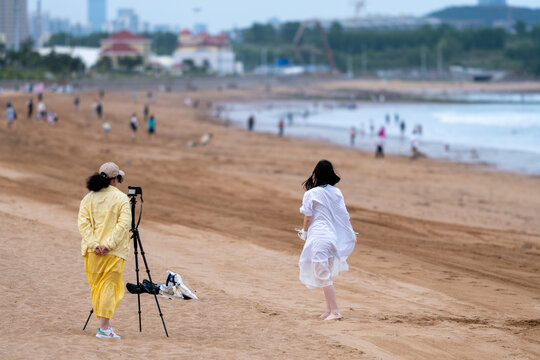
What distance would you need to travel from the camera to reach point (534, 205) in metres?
20.5

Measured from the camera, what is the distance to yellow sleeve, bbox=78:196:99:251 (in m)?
6.46

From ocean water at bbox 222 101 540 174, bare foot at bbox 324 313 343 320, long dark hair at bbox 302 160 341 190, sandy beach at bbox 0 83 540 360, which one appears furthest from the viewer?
ocean water at bbox 222 101 540 174

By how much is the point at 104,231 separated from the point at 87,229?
0.56 feet

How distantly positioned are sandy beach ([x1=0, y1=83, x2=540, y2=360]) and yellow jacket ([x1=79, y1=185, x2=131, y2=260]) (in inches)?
36.0

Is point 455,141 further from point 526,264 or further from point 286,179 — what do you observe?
point 526,264

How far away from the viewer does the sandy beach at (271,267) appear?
7.05 meters

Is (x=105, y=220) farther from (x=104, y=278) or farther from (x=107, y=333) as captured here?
(x=107, y=333)

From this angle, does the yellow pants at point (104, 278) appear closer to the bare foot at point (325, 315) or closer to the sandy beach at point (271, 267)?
the sandy beach at point (271, 267)

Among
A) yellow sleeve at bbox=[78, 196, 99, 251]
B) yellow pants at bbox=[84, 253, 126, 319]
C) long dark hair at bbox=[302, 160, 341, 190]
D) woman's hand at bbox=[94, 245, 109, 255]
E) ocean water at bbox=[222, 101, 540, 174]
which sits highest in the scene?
long dark hair at bbox=[302, 160, 341, 190]

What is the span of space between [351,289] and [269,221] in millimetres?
5564

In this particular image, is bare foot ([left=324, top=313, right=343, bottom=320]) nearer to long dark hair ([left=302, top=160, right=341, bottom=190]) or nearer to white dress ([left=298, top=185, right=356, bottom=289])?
white dress ([left=298, top=185, right=356, bottom=289])

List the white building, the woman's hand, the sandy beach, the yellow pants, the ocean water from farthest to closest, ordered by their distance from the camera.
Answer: the white building < the ocean water < the sandy beach < the yellow pants < the woman's hand

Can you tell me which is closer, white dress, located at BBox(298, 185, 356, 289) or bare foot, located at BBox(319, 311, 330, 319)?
white dress, located at BBox(298, 185, 356, 289)

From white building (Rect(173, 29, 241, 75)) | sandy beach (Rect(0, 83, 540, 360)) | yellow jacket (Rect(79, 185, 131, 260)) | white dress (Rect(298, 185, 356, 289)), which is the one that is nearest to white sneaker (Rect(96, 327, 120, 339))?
sandy beach (Rect(0, 83, 540, 360))
